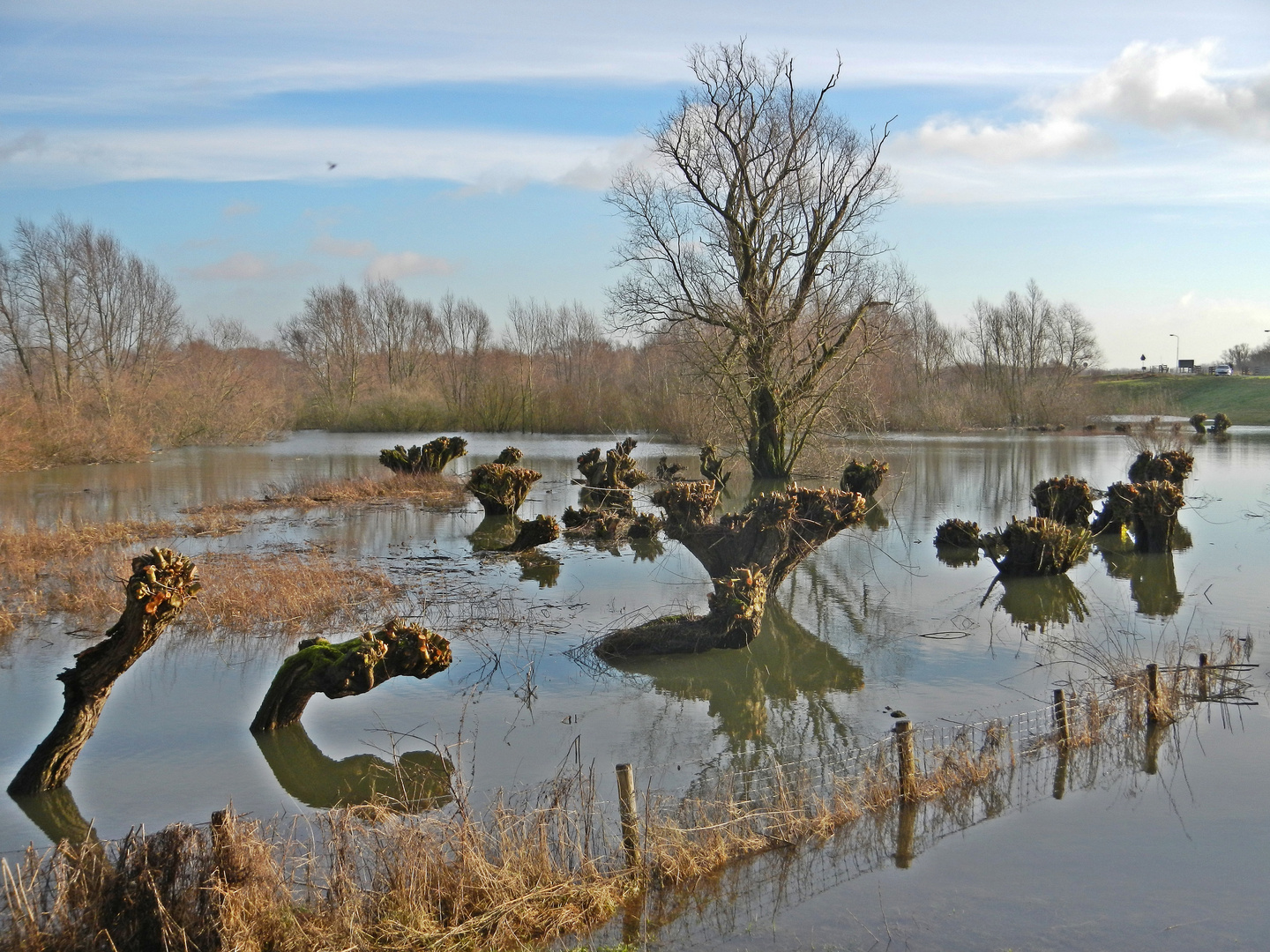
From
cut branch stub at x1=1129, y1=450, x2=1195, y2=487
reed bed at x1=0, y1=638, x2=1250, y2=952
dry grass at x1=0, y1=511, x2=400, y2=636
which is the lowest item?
reed bed at x1=0, y1=638, x2=1250, y2=952

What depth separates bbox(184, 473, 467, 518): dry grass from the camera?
2467 cm

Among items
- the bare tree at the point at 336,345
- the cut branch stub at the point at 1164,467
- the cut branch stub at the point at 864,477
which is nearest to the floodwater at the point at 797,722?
the cut branch stub at the point at 864,477

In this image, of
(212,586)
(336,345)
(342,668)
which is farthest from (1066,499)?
(336,345)

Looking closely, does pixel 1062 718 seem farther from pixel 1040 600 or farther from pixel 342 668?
pixel 1040 600

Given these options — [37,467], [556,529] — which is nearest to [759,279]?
[556,529]

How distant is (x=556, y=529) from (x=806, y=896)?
14.0 m

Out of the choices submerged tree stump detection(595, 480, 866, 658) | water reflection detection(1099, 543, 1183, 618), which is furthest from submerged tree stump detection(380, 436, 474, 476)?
submerged tree stump detection(595, 480, 866, 658)

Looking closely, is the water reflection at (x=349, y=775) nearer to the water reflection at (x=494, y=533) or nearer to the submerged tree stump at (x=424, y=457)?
the water reflection at (x=494, y=533)

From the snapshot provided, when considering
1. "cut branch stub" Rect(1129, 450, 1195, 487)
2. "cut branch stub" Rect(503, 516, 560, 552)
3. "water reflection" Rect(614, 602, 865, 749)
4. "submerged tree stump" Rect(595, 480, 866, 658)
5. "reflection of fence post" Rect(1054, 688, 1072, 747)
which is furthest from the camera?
"cut branch stub" Rect(1129, 450, 1195, 487)

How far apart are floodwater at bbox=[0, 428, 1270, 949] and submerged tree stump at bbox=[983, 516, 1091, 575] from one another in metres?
0.29

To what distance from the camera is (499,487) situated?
947 inches

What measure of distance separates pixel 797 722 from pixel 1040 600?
6802 millimetres

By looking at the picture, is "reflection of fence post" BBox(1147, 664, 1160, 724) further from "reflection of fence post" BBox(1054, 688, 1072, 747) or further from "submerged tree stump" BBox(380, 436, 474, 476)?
"submerged tree stump" BBox(380, 436, 474, 476)

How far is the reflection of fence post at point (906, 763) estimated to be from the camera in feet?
22.6
